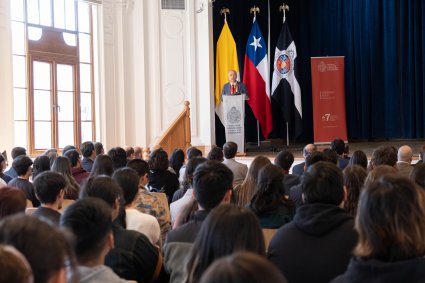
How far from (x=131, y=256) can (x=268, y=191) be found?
1.01 meters

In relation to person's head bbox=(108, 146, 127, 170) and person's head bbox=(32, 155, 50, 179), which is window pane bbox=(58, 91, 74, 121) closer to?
person's head bbox=(108, 146, 127, 170)

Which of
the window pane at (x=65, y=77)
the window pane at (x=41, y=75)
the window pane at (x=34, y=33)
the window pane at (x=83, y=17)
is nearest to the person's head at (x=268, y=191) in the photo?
the window pane at (x=41, y=75)

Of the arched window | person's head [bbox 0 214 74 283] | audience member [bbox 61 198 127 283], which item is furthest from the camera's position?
the arched window

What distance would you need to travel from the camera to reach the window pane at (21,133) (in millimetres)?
8344

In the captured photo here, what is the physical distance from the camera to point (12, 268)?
1005 millimetres

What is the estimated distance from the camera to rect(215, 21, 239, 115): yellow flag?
34.1 feet

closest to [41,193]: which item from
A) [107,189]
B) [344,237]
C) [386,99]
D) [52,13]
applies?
[107,189]

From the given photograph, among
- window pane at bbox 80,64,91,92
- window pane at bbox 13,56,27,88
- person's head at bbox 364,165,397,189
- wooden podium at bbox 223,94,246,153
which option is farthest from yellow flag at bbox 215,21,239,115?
person's head at bbox 364,165,397,189

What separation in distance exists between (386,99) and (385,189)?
10077 mm

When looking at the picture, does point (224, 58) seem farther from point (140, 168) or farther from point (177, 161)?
point (140, 168)

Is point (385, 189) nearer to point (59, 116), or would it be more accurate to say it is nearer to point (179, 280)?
point (179, 280)

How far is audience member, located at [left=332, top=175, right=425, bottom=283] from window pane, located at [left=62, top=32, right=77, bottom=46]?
824 cm

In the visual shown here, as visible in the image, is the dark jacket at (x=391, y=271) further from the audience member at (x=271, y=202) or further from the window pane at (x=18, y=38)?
the window pane at (x=18, y=38)

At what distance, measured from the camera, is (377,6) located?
11.2m
